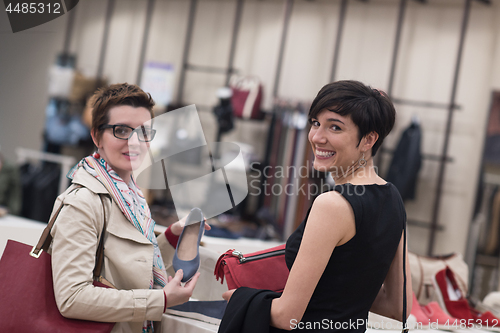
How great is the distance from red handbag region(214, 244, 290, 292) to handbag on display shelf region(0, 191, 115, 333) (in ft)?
1.14

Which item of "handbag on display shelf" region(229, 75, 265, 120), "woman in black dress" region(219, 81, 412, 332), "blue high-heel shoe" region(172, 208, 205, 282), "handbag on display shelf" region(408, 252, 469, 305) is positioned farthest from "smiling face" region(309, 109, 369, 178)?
"handbag on display shelf" region(229, 75, 265, 120)

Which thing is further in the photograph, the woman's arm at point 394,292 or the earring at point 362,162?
the woman's arm at point 394,292

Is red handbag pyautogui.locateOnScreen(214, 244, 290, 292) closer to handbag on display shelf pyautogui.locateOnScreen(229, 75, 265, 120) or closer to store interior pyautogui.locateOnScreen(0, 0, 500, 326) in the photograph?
store interior pyautogui.locateOnScreen(0, 0, 500, 326)

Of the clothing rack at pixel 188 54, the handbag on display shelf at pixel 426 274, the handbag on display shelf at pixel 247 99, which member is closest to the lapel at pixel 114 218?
the handbag on display shelf at pixel 426 274

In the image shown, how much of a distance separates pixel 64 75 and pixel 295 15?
334 cm

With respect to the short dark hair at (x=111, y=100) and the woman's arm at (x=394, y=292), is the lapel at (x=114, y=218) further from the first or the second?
the woman's arm at (x=394, y=292)

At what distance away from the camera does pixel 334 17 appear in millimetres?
6012

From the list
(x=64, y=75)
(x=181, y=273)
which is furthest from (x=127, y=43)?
(x=181, y=273)

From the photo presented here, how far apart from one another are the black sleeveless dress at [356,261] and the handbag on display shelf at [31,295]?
0.55 m

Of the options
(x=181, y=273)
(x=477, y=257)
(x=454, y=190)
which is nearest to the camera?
(x=181, y=273)

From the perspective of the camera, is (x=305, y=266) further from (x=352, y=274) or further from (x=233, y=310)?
(x=233, y=310)

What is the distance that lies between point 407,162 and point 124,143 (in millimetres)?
4489

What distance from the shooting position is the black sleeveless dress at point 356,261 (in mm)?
1021

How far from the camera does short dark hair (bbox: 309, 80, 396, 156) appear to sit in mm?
1076
